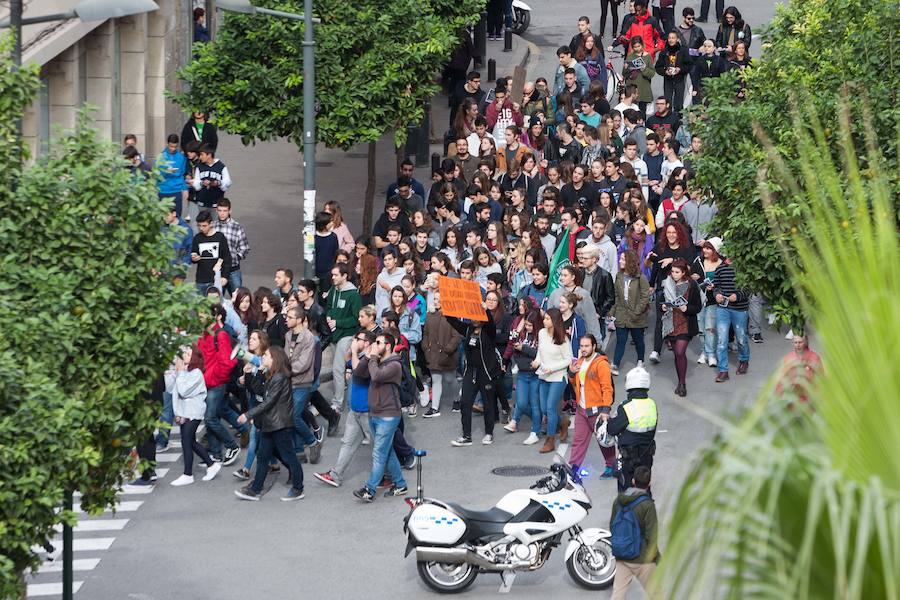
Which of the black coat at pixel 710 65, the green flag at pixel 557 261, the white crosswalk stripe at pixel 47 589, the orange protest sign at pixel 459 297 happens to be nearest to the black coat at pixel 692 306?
the green flag at pixel 557 261

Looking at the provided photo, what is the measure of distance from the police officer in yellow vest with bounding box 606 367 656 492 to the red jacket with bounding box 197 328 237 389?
4.39 m

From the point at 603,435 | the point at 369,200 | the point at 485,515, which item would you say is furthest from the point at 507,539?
the point at 369,200

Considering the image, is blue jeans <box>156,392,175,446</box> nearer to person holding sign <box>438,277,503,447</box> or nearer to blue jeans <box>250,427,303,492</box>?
blue jeans <box>250,427,303,492</box>

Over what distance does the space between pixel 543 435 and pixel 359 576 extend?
4.21 m

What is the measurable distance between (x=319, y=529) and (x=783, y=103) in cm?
613

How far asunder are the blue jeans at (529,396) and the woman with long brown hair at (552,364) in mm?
83

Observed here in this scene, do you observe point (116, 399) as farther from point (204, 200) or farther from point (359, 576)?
point (204, 200)

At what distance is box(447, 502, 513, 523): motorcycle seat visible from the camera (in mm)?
13609

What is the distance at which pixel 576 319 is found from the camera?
17.6 meters

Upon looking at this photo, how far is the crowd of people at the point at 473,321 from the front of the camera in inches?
637

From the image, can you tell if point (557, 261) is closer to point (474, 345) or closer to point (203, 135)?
point (474, 345)

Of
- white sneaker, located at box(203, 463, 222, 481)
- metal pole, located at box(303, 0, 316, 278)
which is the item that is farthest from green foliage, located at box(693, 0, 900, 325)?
white sneaker, located at box(203, 463, 222, 481)

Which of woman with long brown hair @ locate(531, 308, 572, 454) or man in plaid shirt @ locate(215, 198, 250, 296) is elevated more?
man in plaid shirt @ locate(215, 198, 250, 296)

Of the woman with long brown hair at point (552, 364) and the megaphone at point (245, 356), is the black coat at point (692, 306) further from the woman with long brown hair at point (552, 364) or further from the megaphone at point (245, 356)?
the megaphone at point (245, 356)
